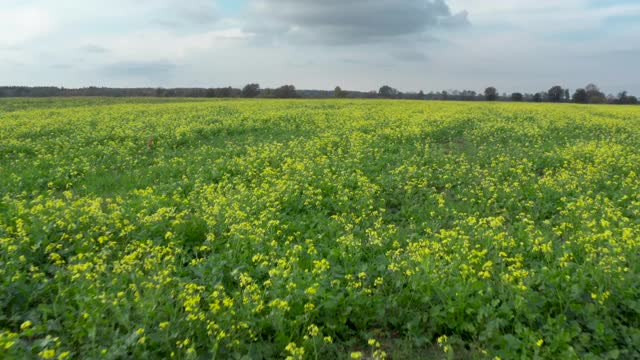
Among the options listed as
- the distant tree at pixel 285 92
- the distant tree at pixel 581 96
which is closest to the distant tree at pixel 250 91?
the distant tree at pixel 285 92

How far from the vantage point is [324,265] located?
15.4 ft

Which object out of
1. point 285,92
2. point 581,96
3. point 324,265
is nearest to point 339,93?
point 285,92

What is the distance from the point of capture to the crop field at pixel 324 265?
3.69 metres

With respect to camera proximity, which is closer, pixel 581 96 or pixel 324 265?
pixel 324 265

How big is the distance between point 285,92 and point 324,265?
206 feet

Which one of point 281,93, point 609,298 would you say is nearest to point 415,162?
point 609,298

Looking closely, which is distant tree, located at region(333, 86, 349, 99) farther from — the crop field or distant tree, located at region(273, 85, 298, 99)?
the crop field

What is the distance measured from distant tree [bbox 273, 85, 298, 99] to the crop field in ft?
183

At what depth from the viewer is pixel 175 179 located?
32.0ft

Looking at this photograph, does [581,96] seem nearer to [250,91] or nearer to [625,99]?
[625,99]

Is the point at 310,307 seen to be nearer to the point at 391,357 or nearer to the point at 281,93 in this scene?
the point at 391,357

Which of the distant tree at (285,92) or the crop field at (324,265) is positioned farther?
the distant tree at (285,92)

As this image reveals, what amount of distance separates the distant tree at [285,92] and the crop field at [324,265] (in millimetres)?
55870

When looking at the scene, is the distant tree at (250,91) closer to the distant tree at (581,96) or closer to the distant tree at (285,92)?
the distant tree at (285,92)
